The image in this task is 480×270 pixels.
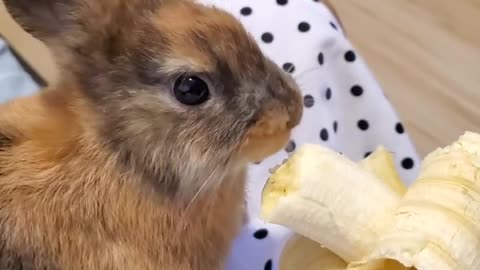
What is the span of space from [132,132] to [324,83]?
0.38 metres

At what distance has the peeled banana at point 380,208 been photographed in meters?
0.73

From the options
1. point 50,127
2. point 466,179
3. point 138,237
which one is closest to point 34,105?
point 50,127

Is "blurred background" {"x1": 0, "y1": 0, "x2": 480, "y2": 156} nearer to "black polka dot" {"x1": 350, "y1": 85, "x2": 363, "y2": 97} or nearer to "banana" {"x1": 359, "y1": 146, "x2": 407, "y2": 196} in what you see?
"black polka dot" {"x1": 350, "y1": 85, "x2": 363, "y2": 97}

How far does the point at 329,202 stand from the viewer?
2.54ft

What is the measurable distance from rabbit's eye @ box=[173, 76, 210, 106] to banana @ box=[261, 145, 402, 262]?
0.12m

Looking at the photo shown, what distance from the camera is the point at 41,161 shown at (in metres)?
0.78

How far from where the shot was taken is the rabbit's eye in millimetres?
719

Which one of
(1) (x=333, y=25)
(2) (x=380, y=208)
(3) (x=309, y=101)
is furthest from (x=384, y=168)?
(1) (x=333, y=25)

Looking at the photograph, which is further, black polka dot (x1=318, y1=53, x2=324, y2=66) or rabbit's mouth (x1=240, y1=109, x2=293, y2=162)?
black polka dot (x1=318, y1=53, x2=324, y2=66)

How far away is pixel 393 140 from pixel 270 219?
34 centimetres

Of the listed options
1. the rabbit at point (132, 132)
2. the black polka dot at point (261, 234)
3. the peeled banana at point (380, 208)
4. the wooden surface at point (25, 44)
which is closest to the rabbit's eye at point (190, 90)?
the rabbit at point (132, 132)

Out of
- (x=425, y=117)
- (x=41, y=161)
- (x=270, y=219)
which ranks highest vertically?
(x=41, y=161)

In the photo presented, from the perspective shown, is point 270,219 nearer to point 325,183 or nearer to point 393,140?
point 325,183

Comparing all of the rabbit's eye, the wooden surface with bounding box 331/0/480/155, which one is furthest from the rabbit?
the wooden surface with bounding box 331/0/480/155
